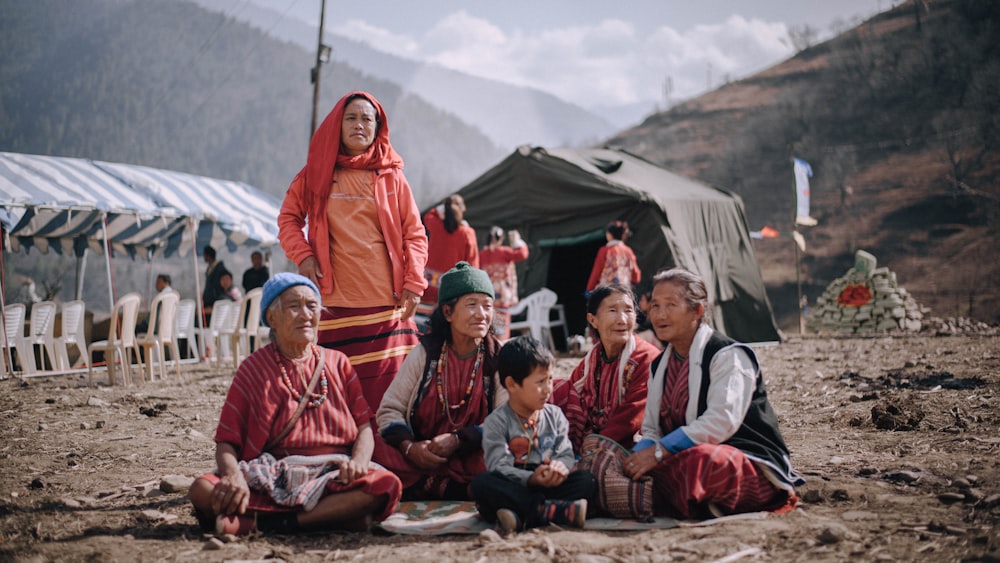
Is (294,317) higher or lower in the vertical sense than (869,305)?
higher

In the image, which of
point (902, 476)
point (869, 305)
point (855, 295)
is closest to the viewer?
point (902, 476)

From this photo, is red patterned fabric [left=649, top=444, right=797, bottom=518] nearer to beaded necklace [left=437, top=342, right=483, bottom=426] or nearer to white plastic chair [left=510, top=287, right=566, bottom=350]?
beaded necklace [left=437, top=342, right=483, bottom=426]

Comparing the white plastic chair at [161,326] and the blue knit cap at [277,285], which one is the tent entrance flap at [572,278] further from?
the blue knit cap at [277,285]

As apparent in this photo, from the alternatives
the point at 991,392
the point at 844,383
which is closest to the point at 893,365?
the point at 844,383

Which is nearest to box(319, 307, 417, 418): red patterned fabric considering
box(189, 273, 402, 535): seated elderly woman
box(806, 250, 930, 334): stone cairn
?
box(189, 273, 402, 535): seated elderly woman

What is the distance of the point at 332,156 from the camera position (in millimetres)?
3639

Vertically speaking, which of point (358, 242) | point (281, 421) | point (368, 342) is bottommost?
point (281, 421)

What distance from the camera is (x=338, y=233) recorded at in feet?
12.2

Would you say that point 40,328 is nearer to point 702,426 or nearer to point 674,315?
point 674,315

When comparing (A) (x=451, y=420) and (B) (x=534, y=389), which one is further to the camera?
(A) (x=451, y=420)

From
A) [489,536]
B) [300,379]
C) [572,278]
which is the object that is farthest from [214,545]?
[572,278]

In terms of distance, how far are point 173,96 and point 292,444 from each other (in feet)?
290

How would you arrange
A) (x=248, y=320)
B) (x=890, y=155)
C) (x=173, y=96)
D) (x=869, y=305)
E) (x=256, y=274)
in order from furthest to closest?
1. (x=173, y=96)
2. (x=890, y=155)
3. (x=869, y=305)
4. (x=256, y=274)
5. (x=248, y=320)

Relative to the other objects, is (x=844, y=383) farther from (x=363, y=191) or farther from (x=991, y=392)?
(x=363, y=191)
